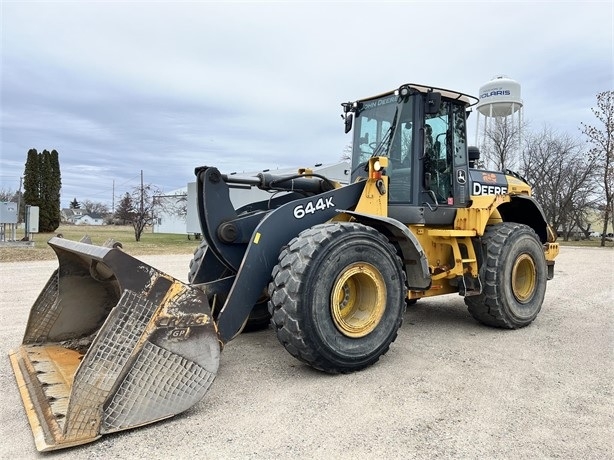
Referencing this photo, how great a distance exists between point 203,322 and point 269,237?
967mm

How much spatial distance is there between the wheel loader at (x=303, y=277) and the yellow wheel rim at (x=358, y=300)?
1 centimetres

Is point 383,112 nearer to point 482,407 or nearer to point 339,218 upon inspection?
point 339,218

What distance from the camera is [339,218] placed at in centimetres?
466

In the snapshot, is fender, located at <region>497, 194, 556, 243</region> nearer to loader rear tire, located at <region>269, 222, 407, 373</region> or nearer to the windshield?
the windshield

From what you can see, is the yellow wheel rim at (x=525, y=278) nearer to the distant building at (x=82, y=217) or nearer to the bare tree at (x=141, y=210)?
→ the bare tree at (x=141, y=210)

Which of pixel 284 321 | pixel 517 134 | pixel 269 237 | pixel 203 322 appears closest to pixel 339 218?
pixel 269 237

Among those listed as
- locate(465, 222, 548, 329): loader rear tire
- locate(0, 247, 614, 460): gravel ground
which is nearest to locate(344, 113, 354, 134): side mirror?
locate(465, 222, 548, 329): loader rear tire

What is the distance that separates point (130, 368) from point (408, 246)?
2.83 meters

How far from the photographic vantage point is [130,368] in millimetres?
2932

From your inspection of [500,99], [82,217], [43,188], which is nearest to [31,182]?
[43,188]

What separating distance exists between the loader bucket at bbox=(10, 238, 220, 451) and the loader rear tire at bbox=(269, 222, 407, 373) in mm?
626

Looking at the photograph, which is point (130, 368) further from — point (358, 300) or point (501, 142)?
point (501, 142)

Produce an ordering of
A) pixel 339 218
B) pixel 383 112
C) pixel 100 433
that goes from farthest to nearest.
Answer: pixel 383 112 < pixel 339 218 < pixel 100 433

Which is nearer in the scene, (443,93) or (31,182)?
(443,93)
